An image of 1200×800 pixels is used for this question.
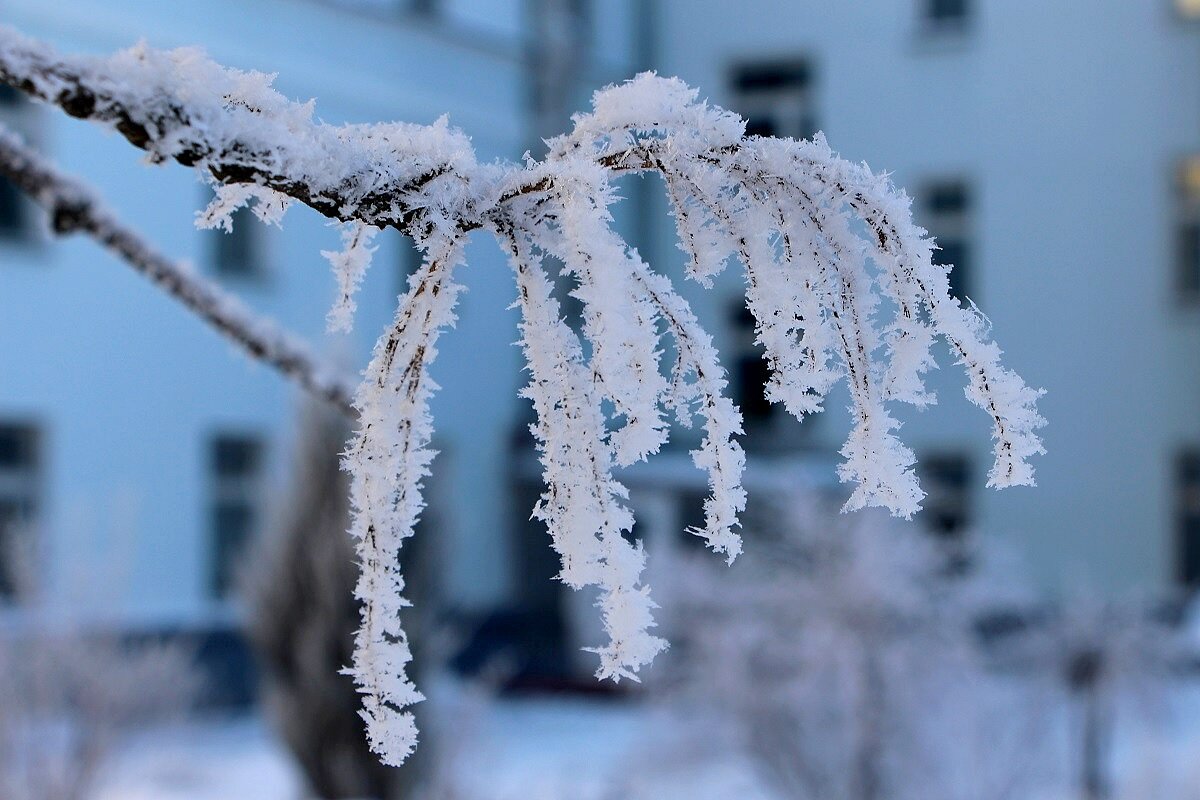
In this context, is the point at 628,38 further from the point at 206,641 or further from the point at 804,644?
the point at 804,644

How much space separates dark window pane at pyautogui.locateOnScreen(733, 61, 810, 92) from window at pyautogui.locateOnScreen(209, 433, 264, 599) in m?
4.83

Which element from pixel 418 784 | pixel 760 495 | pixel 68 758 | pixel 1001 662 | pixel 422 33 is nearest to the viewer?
pixel 68 758

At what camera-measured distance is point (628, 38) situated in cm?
1255

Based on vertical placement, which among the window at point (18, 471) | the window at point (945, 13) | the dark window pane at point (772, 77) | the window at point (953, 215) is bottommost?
the window at point (18, 471)

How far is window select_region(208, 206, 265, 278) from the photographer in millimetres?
9836

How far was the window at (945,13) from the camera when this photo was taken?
38.4 feet

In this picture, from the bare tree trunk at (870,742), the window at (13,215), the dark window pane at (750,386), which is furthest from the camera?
the dark window pane at (750,386)

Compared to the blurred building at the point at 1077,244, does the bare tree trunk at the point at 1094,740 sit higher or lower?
lower

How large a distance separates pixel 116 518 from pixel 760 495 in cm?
399

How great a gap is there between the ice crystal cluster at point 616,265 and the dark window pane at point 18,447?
28.4ft

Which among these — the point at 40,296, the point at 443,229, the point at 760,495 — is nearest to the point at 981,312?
the point at 443,229

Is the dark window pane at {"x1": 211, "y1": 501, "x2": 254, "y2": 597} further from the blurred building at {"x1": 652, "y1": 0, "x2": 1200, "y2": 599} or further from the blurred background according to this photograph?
the blurred building at {"x1": 652, "y1": 0, "x2": 1200, "y2": 599}

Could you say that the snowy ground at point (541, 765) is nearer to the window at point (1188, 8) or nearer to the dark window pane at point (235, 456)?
the dark window pane at point (235, 456)

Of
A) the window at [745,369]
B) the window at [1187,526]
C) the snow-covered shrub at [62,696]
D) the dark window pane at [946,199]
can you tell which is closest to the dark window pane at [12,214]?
the snow-covered shrub at [62,696]
